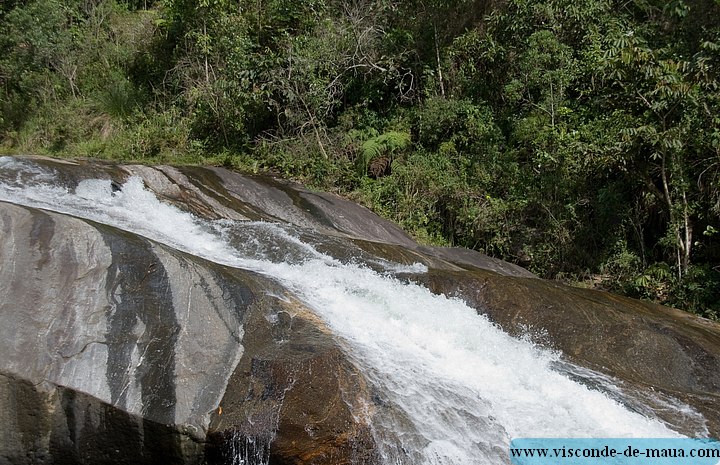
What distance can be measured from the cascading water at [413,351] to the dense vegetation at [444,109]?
4131 mm

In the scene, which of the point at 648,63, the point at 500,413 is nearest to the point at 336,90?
the point at 648,63

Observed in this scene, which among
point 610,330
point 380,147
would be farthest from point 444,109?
point 610,330

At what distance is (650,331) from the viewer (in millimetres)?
7504

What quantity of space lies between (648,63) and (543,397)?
20.0 feet

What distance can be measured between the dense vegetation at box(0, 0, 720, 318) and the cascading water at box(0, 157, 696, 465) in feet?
13.6

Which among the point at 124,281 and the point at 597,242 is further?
the point at 597,242

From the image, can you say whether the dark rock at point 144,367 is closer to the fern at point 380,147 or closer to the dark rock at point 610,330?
the dark rock at point 610,330

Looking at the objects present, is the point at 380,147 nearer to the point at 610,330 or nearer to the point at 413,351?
the point at 610,330

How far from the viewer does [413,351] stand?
634cm

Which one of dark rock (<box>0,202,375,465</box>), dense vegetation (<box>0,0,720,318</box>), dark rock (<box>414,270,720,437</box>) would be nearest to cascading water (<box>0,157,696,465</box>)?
dark rock (<box>414,270,720,437</box>)

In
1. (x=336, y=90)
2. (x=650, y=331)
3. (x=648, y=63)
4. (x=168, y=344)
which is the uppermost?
(x=648, y=63)

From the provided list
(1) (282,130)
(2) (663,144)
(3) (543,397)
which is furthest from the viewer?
(1) (282,130)

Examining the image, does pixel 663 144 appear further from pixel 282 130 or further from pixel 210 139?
pixel 210 139

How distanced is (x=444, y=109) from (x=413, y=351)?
869 centimetres
